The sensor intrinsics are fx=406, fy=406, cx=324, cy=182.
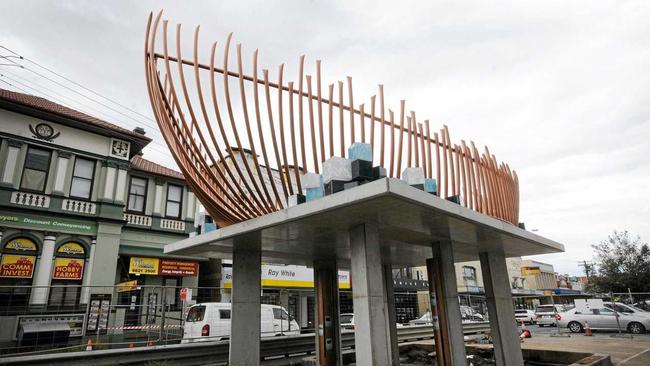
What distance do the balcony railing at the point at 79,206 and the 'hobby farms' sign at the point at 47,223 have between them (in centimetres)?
53

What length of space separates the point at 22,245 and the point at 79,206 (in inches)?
108

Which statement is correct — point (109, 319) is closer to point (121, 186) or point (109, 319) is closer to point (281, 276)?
point (121, 186)

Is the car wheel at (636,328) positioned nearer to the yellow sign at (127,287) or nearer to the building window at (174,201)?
the yellow sign at (127,287)

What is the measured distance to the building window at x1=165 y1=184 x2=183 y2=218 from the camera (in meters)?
23.2

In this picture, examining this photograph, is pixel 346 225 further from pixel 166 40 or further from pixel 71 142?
pixel 71 142

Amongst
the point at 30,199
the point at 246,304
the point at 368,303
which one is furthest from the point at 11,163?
the point at 368,303

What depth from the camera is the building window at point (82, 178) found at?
19.3m

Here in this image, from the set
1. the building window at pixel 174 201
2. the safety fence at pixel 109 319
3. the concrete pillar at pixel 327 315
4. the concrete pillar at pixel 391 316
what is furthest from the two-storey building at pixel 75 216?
the concrete pillar at pixel 391 316

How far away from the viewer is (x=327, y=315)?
10266mm

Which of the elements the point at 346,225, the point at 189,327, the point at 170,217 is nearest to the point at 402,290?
the point at 170,217

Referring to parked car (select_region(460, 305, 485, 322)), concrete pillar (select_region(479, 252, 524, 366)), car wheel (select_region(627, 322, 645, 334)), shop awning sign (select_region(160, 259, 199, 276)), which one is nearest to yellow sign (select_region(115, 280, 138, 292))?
shop awning sign (select_region(160, 259, 199, 276))

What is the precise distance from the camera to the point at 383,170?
21.5 feet

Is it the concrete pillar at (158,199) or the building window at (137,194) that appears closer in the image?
the building window at (137,194)

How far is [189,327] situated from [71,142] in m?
11.5
